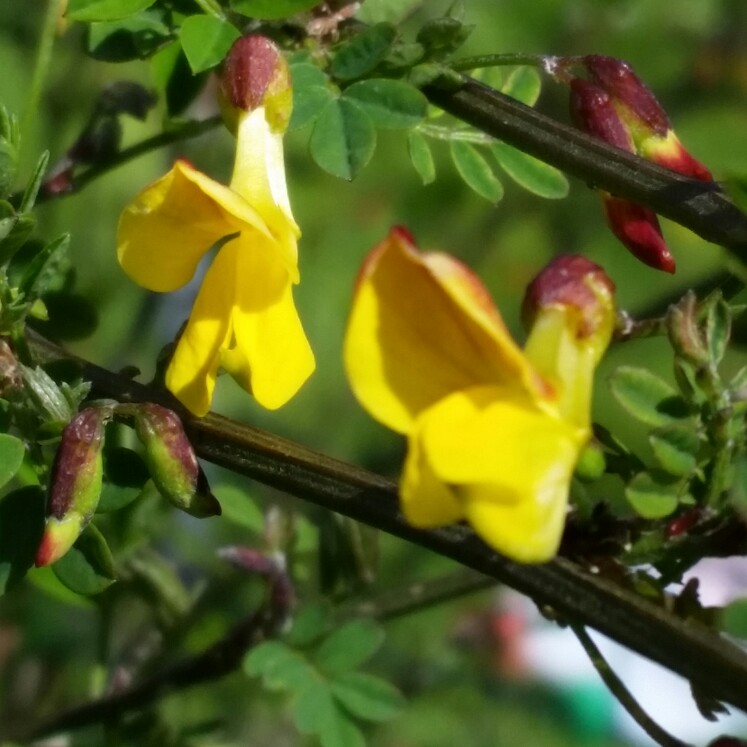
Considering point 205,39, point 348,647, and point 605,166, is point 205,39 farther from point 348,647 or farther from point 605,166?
point 348,647

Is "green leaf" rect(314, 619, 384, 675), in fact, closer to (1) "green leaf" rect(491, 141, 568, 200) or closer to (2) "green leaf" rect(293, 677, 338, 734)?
(2) "green leaf" rect(293, 677, 338, 734)

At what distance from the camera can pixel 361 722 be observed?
1.45 metres

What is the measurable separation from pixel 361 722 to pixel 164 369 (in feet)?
3.02

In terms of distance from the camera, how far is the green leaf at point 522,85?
2.77 ft

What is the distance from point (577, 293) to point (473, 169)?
0.74 ft

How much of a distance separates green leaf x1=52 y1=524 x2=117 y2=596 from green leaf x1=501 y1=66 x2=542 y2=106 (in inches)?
16.4

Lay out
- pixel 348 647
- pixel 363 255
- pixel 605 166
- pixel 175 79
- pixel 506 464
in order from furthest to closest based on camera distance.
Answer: pixel 363 255, pixel 348 647, pixel 175 79, pixel 605 166, pixel 506 464

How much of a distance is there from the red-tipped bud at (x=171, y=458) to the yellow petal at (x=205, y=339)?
2 cm

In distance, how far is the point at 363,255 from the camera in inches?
75.9

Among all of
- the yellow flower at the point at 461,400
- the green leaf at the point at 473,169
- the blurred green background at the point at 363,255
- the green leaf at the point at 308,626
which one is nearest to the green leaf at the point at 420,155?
the green leaf at the point at 473,169

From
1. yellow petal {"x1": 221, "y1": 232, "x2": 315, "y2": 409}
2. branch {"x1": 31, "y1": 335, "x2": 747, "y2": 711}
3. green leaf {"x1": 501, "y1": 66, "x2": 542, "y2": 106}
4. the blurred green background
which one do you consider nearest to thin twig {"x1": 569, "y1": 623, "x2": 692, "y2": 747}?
branch {"x1": 31, "y1": 335, "x2": 747, "y2": 711}

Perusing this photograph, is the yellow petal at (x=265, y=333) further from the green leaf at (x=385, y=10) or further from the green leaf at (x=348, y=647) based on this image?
the green leaf at (x=348, y=647)

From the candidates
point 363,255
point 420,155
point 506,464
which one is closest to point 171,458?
point 506,464

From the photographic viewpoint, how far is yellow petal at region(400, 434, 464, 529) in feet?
1.57
